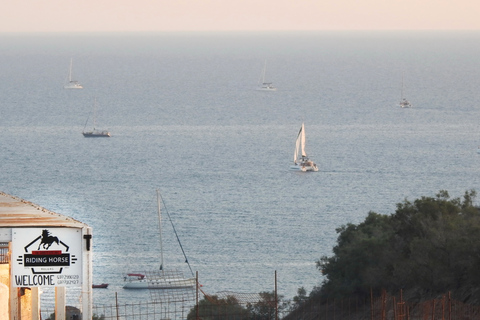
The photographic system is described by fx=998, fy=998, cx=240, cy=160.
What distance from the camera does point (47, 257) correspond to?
17656mm

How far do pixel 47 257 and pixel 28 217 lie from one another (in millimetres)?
1637

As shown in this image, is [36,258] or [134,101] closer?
[36,258]

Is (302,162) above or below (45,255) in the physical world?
above

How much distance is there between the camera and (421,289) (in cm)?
2945

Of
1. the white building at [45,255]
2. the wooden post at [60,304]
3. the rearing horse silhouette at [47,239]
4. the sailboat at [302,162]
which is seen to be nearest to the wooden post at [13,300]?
the white building at [45,255]

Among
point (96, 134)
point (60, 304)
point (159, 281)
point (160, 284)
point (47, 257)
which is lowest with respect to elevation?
point (160, 284)

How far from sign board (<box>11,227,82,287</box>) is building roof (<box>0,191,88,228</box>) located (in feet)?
0.55

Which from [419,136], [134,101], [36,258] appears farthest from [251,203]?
[134,101]

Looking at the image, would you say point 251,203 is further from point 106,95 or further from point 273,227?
point 106,95

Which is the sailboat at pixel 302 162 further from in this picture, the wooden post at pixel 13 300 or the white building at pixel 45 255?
the white building at pixel 45 255

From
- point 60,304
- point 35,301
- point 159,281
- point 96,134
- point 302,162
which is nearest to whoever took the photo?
point 60,304

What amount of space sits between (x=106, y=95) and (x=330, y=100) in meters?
40.7

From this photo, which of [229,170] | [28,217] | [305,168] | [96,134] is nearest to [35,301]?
[28,217]

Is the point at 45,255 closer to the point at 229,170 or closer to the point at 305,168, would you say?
the point at 229,170
